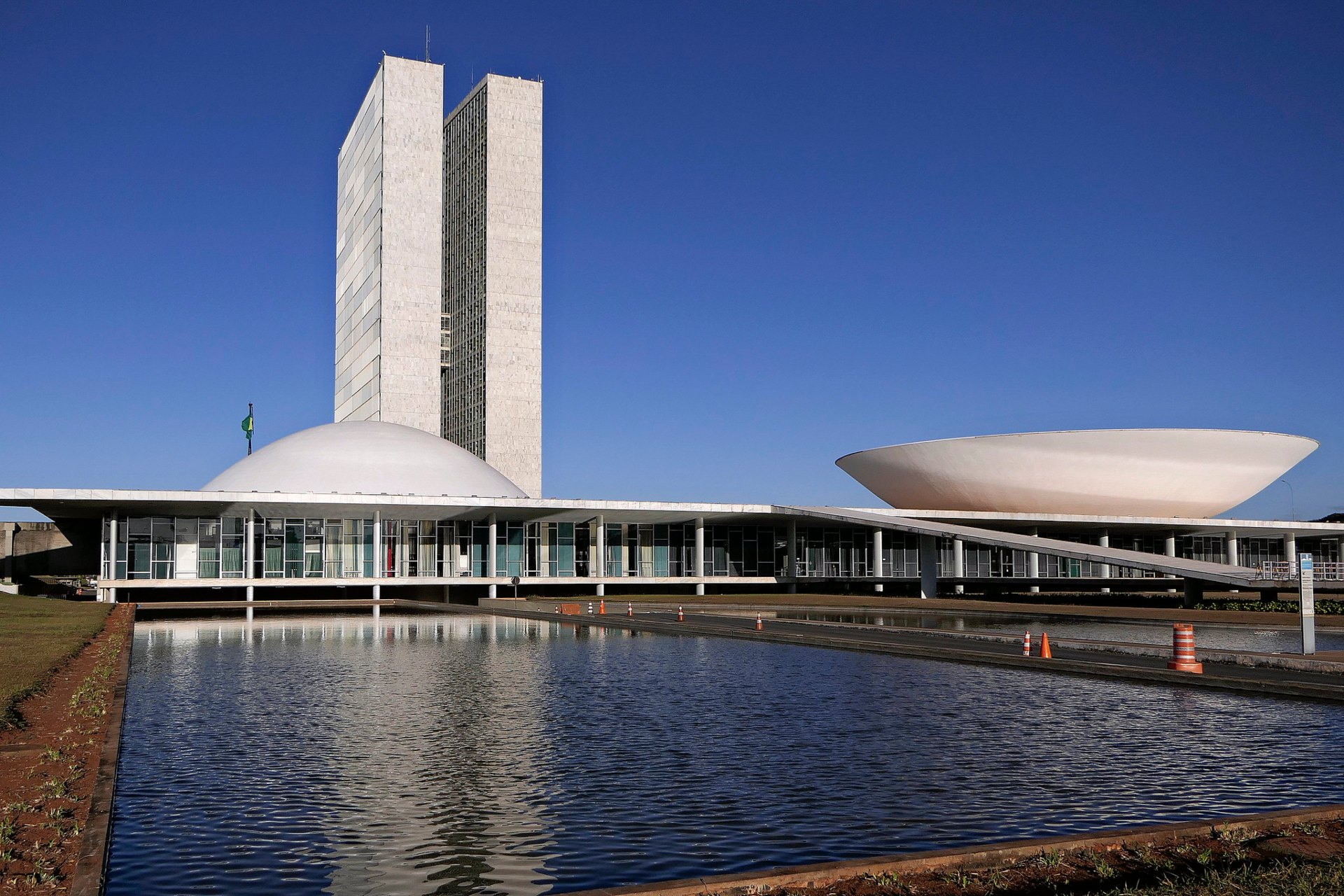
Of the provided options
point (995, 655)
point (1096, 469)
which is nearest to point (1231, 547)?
point (1096, 469)

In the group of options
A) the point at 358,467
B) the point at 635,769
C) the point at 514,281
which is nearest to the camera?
the point at 635,769

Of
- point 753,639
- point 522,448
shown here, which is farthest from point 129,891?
point 522,448

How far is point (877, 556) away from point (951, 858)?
5762 centimetres

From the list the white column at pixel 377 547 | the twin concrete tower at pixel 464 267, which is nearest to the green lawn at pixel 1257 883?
the white column at pixel 377 547

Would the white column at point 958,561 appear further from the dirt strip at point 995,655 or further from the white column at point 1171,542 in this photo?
the dirt strip at point 995,655

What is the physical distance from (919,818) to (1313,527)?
241 ft

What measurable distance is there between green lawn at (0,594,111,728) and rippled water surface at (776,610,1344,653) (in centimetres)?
1865

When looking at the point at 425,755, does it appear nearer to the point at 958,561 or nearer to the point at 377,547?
the point at 377,547

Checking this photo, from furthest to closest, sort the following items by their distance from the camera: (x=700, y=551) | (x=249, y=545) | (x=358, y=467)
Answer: (x=358, y=467), (x=700, y=551), (x=249, y=545)

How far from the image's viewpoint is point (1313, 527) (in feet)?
232

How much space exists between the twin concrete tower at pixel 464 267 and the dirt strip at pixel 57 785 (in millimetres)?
79866

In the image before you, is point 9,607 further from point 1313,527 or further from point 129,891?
point 1313,527

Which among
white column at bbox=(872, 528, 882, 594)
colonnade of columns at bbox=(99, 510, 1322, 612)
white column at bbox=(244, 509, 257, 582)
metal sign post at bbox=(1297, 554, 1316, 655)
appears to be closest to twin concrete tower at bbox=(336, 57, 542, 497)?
colonnade of columns at bbox=(99, 510, 1322, 612)

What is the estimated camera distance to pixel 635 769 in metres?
9.80
